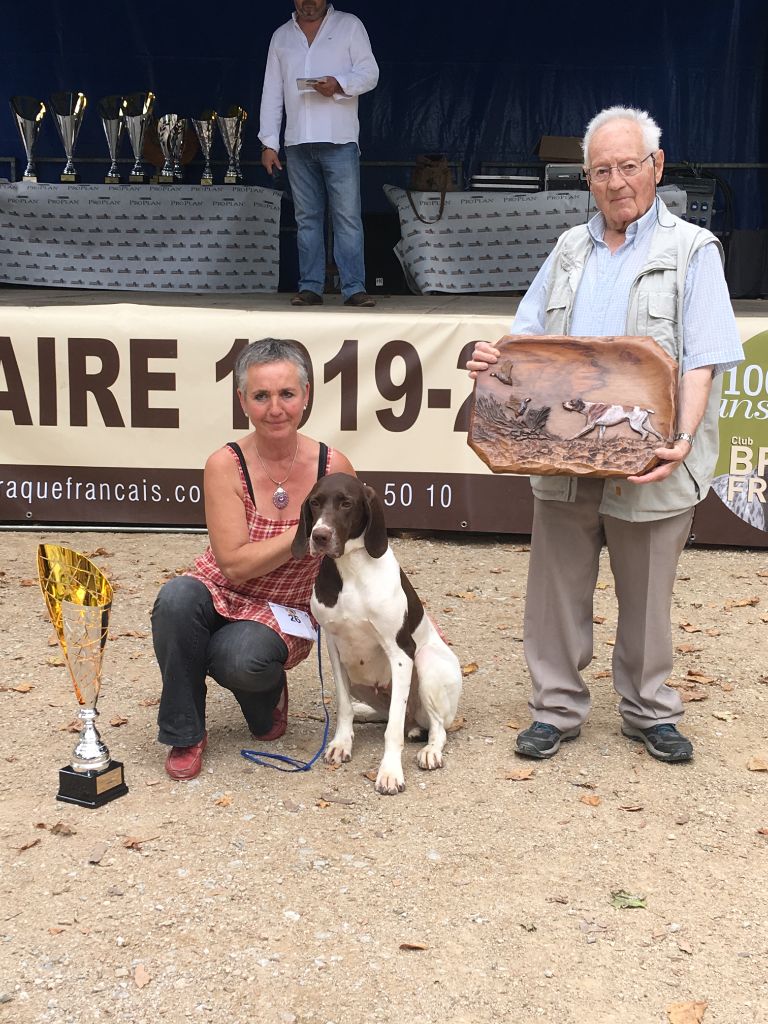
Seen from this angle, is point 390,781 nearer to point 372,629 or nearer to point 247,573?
point 372,629

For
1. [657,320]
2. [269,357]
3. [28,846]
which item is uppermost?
[657,320]

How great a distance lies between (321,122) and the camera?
294 inches

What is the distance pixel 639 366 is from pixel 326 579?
3.63 ft

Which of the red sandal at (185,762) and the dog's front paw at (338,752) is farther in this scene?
the dog's front paw at (338,752)

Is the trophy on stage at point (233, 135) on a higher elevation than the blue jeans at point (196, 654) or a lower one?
higher

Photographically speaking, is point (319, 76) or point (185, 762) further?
point (319, 76)

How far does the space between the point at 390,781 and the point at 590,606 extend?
903 millimetres

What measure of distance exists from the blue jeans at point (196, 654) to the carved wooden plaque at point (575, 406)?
900mm

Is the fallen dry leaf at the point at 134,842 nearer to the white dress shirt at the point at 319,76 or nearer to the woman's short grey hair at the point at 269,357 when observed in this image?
the woman's short grey hair at the point at 269,357

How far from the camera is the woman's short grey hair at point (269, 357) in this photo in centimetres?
346

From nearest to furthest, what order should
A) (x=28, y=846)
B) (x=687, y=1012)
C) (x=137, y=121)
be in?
(x=687, y=1012) → (x=28, y=846) → (x=137, y=121)

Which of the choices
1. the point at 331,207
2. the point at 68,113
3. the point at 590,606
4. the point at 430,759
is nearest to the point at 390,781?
the point at 430,759

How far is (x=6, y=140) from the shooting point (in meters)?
10.2

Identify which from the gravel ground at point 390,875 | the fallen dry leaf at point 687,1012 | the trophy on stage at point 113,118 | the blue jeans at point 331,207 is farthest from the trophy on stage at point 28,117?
the fallen dry leaf at point 687,1012
